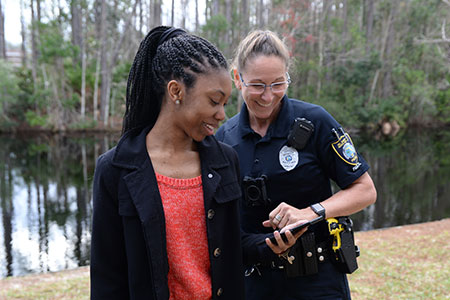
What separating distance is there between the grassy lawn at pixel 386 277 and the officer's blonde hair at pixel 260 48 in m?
3.33

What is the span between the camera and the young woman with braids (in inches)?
56.7

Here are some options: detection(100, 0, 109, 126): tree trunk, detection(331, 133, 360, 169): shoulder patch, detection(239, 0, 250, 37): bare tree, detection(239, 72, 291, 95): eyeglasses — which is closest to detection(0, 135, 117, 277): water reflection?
detection(239, 72, 291, 95): eyeglasses

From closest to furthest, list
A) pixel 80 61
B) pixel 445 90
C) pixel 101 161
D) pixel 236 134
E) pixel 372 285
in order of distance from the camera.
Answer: pixel 101 161 → pixel 236 134 → pixel 372 285 → pixel 80 61 → pixel 445 90

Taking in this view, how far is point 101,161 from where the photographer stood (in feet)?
4.84

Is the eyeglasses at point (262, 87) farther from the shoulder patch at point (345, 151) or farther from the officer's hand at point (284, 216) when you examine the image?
the officer's hand at point (284, 216)

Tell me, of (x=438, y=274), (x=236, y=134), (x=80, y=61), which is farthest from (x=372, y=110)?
(x=236, y=134)

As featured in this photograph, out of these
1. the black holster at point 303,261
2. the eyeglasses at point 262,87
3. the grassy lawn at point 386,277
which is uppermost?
the eyeglasses at point 262,87

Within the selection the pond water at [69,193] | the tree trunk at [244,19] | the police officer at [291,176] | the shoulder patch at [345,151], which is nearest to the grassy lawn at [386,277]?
the pond water at [69,193]

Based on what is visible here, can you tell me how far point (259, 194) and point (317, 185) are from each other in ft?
0.94

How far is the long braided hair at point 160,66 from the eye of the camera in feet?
4.80

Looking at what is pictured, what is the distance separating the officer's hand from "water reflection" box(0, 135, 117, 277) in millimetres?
1090

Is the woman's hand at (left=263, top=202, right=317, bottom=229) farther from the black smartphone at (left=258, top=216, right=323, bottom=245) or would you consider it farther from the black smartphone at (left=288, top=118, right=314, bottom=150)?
the black smartphone at (left=288, top=118, right=314, bottom=150)

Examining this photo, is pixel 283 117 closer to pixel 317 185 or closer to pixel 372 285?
pixel 317 185

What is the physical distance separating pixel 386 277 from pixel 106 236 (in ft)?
14.8
